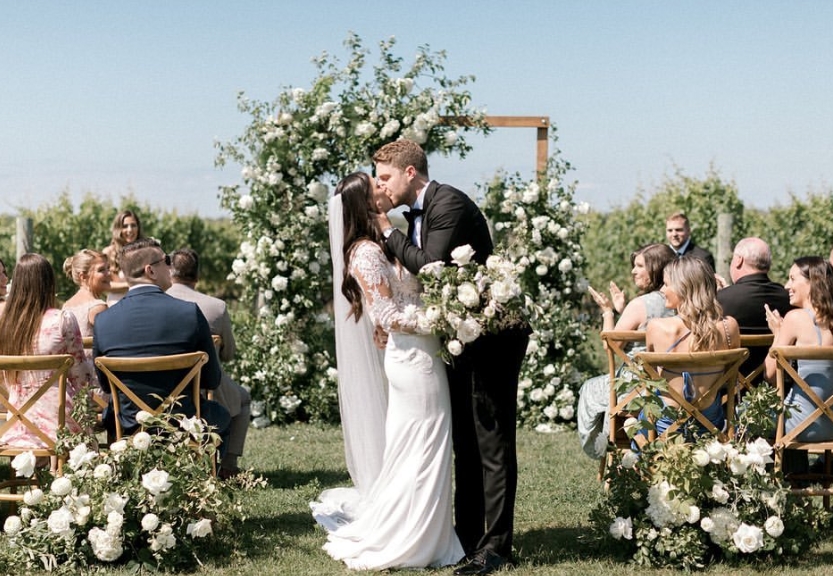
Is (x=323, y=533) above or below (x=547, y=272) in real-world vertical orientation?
below

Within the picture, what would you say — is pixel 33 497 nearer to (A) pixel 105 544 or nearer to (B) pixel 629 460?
(A) pixel 105 544

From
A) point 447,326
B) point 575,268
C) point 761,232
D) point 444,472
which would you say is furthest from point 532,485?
point 761,232

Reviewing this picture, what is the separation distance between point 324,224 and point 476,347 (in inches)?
176

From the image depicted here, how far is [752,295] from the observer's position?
5938 mm

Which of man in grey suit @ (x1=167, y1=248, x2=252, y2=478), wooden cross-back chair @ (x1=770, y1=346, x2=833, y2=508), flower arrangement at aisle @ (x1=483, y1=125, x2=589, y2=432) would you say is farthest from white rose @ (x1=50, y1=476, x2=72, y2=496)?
flower arrangement at aisle @ (x1=483, y1=125, x2=589, y2=432)

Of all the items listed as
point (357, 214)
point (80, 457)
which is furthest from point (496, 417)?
point (80, 457)

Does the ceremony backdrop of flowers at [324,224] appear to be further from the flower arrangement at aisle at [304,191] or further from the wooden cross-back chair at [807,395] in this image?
the wooden cross-back chair at [807,395]

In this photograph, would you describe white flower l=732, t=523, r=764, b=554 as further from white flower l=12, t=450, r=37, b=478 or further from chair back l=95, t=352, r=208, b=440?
white flower l=12, t=450, r=37, b=478

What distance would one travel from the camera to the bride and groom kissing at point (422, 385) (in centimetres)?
448

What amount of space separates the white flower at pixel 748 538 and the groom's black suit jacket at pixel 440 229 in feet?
5.75

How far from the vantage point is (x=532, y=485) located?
6348 millimetres

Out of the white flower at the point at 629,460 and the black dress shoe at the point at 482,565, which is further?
the white flower at the point at 629,460

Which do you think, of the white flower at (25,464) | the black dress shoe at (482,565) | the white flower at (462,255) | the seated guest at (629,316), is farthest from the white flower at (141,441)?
the seated guest at (629,316)

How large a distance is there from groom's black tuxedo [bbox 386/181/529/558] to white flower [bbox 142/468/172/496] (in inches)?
56.4
